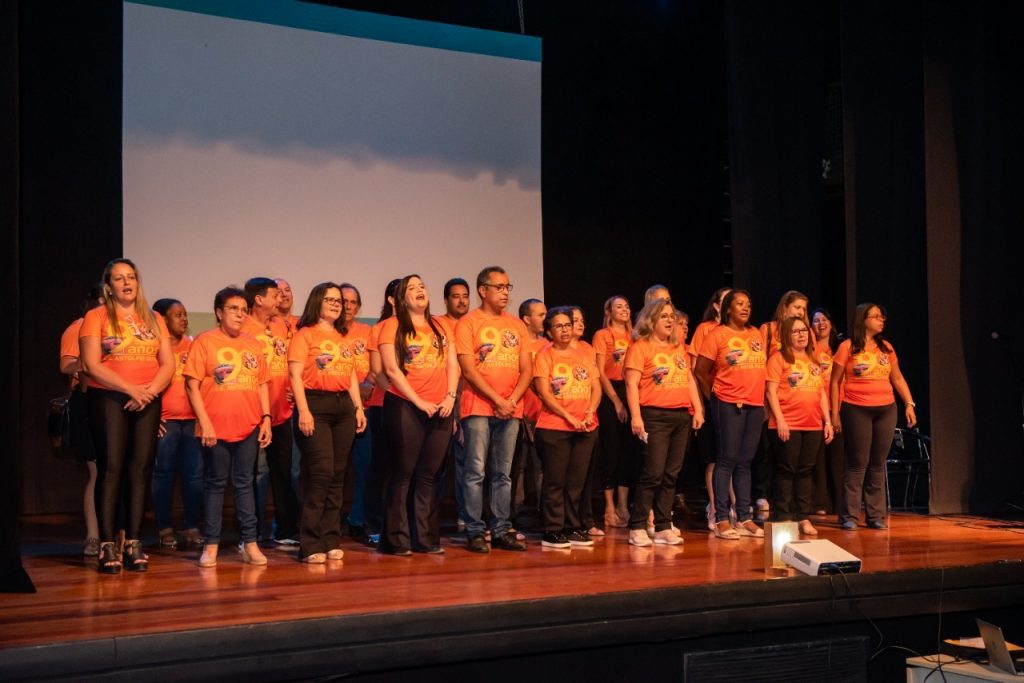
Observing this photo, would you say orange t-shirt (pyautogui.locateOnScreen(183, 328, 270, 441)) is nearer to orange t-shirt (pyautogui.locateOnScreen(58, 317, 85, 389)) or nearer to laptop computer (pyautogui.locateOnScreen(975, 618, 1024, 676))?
orange t-shirt (pyautogui.locateOnScreen(58, 317, 85, 389))

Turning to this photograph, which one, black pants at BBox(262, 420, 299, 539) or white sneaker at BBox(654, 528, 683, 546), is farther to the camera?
white sneaker at BBox(654, 528, 683, 546)

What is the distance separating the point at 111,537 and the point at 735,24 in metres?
5.54

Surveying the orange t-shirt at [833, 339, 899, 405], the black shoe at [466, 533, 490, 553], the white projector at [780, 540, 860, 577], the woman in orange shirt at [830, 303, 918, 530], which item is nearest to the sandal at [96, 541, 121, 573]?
the black shoe at [466, 533, 490, 553]

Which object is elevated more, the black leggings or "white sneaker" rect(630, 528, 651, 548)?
the black leggings

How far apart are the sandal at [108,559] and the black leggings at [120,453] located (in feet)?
0.11

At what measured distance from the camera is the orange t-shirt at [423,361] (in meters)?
4.84

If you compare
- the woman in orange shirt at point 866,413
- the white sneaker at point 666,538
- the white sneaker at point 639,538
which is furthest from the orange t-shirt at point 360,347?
the woman in orange shirt at point 866,413

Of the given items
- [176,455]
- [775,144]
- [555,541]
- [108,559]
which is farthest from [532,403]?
[775,144]

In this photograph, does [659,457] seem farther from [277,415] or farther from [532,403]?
[277,415]

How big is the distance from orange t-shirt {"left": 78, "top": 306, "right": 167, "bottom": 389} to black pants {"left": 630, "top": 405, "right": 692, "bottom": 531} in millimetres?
2332

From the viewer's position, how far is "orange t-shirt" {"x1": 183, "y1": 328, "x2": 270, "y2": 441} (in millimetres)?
4500

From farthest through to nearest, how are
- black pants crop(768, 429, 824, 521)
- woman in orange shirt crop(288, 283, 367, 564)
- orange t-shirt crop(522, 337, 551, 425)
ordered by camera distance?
black pants crop(768, 429, 824, 521)
orange t-shirt crop(522, 337, 551, 425)
woman in orange shirt crop(288, 283, 367, 564)

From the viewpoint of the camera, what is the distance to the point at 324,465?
184 inches

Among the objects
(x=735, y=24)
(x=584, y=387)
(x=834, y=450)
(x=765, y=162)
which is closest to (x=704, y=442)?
(x=834, y=450)
